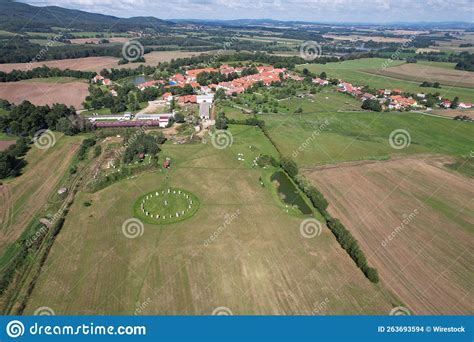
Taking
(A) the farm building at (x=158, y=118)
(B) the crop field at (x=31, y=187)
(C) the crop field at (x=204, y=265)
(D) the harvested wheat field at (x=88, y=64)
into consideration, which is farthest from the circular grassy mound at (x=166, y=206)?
(D) the harvested wheat field at (x=88, y=64)

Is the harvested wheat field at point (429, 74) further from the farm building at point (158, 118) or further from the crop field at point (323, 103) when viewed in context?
the farm building at point (158, 118)

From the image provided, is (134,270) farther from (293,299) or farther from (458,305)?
(458,305)

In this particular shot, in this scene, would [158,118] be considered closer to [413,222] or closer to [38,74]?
[413,222]

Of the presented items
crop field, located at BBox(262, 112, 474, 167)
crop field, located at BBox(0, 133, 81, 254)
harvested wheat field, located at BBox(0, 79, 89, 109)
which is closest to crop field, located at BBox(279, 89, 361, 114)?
crop field, located at BBox(262, 112, 474, 167)

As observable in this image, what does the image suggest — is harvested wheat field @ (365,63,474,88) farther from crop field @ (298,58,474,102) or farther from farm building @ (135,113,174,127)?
farm building @ (135,113,174,127)

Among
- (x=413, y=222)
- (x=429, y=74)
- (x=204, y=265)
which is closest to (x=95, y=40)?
(x=429, y=74)

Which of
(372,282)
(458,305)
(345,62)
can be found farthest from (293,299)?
(345,62)
